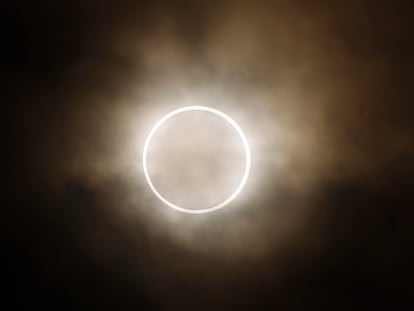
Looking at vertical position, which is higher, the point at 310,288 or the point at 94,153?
the point at 94,153

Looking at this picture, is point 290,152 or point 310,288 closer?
point 290,152

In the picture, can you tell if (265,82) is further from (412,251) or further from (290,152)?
(412,251)

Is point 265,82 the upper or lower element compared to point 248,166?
upper

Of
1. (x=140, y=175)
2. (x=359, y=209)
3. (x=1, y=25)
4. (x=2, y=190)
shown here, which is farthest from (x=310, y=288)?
(x=1, y=25)

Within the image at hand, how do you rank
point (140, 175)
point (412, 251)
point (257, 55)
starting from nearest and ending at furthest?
point (257, 55) → point (140, 175) → point (412, 251)

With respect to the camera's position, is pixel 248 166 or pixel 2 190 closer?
pixel 248 166

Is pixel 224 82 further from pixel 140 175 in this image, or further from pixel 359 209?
pixel 359 209

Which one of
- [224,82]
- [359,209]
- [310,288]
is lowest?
[310,288]

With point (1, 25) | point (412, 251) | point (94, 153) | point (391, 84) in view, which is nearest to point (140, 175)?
point (94, 153)

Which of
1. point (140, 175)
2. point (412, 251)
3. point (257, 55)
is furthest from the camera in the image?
point (412, 251)
